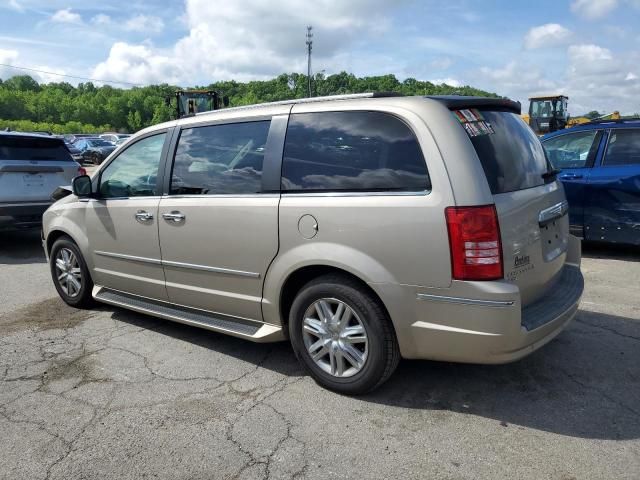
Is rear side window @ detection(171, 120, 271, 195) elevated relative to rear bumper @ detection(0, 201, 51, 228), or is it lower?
elevated

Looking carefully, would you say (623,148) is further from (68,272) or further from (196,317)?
(68,272)

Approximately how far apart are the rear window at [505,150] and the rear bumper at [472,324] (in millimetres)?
599

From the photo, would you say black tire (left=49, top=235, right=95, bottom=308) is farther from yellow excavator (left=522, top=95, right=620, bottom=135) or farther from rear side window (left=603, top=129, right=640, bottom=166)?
yellow excavator (left=522, top=95, right=620, bottom=135)

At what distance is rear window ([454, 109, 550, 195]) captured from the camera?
3.00 metres

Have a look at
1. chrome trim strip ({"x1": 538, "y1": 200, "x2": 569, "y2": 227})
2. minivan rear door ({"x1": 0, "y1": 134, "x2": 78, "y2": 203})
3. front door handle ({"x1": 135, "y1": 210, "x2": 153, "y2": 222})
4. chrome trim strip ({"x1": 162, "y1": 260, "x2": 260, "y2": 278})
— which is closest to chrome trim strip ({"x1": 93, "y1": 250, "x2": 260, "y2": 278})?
chrome trim strip ({"x1": 162, "y1": 260, "x2": 260, "y2": 278})

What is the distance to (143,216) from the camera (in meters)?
4.22

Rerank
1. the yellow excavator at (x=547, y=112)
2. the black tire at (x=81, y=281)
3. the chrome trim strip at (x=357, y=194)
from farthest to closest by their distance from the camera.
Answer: the yellow excavator at (x=547, y=112)
the black tire at (x=81, y=281)
the chrome trim strip at (x=357, y=194)

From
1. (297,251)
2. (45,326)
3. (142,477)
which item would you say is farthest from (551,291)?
(45,326)

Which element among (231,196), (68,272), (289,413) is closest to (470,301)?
(289,413)

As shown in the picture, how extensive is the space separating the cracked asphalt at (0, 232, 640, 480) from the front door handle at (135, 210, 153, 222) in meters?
0.99

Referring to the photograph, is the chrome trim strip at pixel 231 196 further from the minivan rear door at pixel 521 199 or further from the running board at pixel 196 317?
the minivan rear door at pixel 521 199

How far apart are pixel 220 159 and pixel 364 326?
1.63m

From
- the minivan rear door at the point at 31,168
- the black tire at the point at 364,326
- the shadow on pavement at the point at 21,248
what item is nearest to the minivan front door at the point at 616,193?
the black tire at the point at 364,326

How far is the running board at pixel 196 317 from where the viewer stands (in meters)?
3.61
